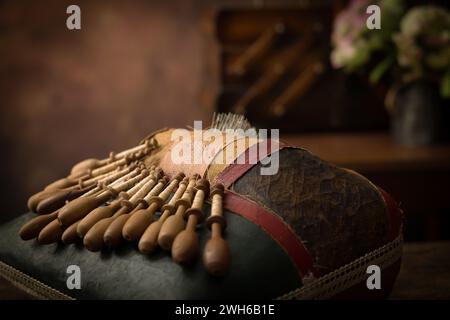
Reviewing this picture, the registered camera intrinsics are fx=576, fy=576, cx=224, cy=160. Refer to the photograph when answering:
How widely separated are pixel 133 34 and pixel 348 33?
3.18 feet

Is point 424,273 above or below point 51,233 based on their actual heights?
below

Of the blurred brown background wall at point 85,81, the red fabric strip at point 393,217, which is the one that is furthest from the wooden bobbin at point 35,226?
the blurred brown background wall at point 85,81

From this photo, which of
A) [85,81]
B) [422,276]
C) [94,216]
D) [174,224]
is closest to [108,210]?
[94,216]

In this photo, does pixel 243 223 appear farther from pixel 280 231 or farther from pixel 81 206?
pixel 81 206

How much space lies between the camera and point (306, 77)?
254cm

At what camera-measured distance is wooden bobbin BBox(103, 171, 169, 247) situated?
80 cm

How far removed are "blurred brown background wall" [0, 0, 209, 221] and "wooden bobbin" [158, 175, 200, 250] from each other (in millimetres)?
1797

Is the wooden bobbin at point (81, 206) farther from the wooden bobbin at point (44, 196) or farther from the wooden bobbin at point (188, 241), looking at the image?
the wooden bobbin at point (188, 241)

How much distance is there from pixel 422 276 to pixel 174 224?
1.86 feet

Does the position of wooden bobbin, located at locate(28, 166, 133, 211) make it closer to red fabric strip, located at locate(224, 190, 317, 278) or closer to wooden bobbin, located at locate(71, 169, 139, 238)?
wooden bobbin, located at locate(71, 169, 139, 238)

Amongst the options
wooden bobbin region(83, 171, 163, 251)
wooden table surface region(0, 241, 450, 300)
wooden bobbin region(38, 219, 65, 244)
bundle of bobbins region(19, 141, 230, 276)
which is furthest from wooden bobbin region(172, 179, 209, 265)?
wooden table surface region(0, 241, 450, 300)

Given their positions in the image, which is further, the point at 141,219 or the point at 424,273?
the point at 424,273

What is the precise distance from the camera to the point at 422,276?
3.60ft

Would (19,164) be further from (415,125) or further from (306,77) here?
(415,125)
